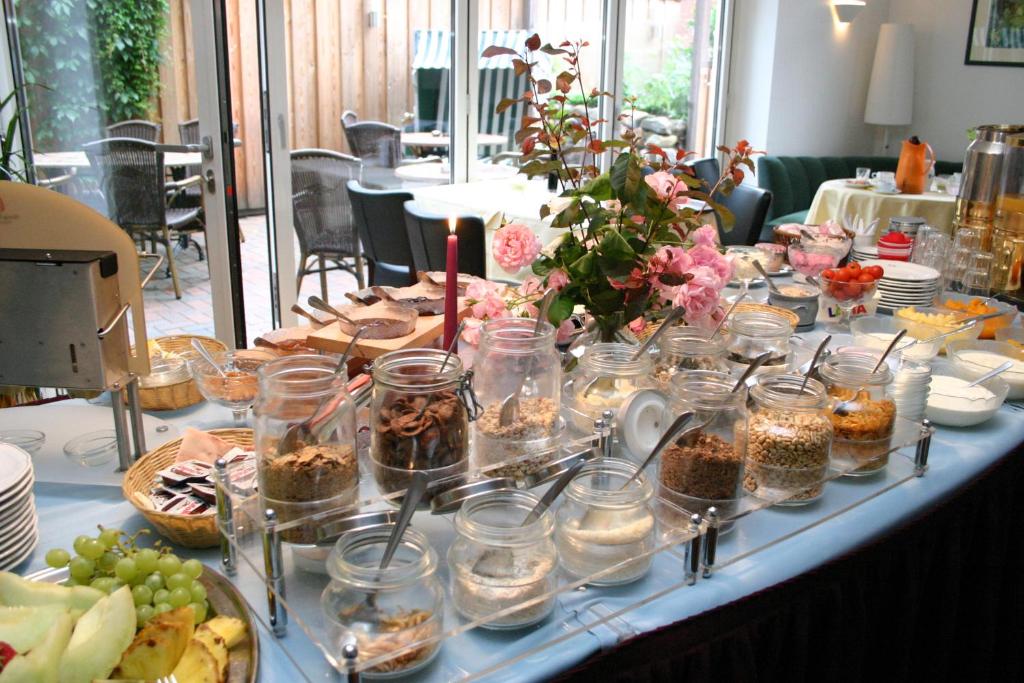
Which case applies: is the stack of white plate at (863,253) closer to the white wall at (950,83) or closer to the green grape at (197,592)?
the green grape at (197,592)

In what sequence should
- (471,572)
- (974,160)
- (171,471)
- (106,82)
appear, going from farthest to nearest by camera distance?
(106,82) < (974,160) < (171,471) < (471,572)

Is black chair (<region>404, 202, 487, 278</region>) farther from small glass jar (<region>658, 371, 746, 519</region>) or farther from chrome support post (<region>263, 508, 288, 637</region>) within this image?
chrome support post (<region>263, 508, 288, 637</region>)

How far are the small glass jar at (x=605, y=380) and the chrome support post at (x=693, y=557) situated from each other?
0.24 meters

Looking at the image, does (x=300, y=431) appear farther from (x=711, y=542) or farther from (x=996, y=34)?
(x=996, y=34)

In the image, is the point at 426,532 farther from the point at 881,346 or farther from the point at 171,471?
the point at 881,346

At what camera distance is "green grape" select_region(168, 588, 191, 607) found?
0.78 meters

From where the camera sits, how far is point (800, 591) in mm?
1032

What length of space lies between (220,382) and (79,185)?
2.16 meters

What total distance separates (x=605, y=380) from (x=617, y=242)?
0.64 ft

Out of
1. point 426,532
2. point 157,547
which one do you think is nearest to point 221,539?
point 157,547

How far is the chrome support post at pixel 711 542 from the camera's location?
2.99 feet

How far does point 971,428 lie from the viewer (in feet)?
4.66

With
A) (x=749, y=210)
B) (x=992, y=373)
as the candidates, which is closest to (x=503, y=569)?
(x=992, y=373)

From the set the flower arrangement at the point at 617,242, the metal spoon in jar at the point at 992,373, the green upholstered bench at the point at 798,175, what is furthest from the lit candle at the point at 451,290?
the green upholstered bench at the point at 798,175
